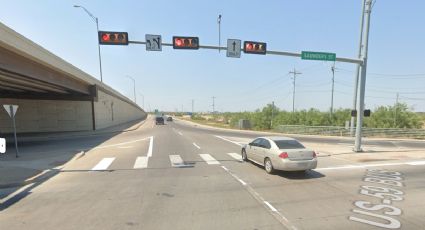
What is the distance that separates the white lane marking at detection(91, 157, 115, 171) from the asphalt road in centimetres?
13

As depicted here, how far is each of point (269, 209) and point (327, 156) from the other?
37.1 feet

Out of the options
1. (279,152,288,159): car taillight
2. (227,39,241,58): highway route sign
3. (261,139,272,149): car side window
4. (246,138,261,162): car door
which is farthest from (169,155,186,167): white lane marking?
(227,39,241,58): highway route sign

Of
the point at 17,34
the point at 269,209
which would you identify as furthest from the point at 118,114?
the point at 269,209

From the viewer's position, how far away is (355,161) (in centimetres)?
1547

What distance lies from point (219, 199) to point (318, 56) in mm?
13137

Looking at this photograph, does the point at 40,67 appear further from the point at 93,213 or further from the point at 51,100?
the point at 93,213

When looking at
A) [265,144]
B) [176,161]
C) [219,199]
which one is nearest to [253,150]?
[265,144]

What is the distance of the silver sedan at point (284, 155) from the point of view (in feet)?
37.0

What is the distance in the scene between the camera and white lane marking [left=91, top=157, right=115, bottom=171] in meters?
13.3

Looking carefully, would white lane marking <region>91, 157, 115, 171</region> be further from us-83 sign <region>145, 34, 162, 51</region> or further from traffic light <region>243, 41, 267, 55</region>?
traffic light <region>243, 41, 267, 55</region>

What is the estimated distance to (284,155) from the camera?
445 inches

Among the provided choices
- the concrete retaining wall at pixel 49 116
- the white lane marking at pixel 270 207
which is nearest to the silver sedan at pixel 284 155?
the white lane marking at pixel 270 207

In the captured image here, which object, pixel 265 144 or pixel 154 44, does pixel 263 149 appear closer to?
pixel 265 144

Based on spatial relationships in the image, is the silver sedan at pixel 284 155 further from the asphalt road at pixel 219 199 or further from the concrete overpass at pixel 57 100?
the concrete overpass at pixel 57 100
